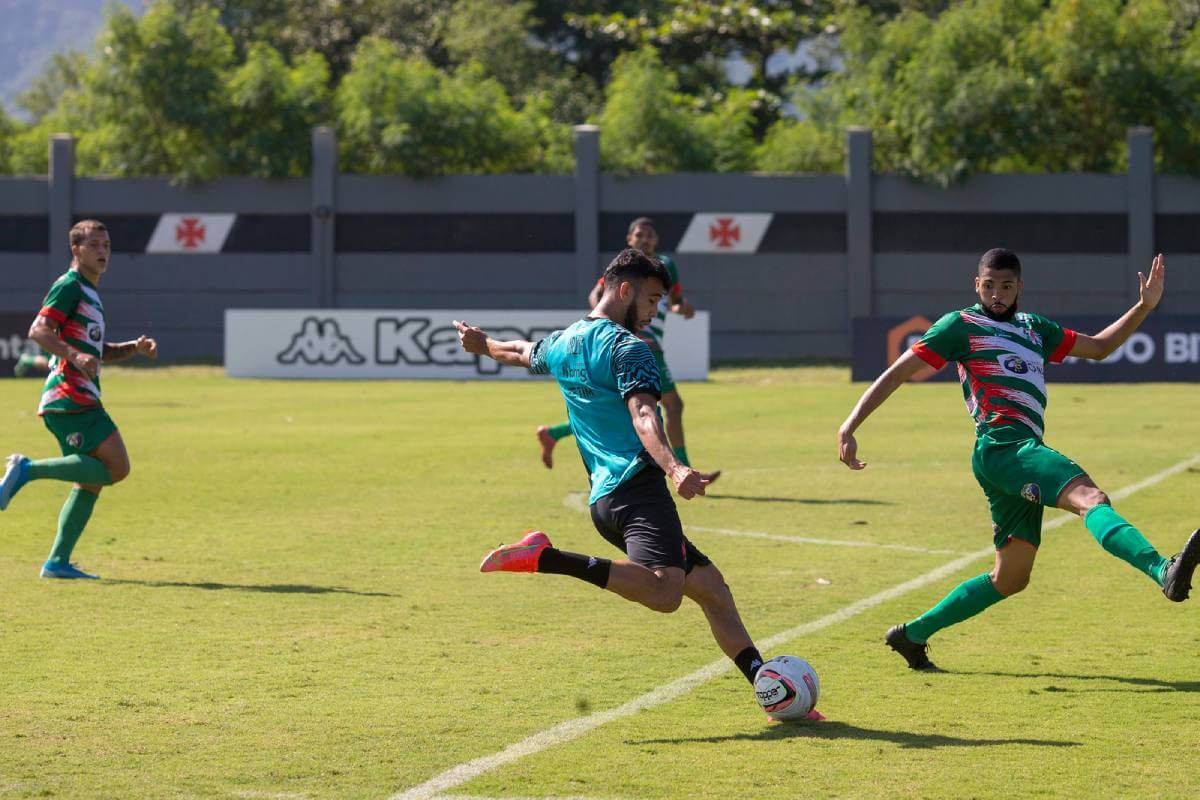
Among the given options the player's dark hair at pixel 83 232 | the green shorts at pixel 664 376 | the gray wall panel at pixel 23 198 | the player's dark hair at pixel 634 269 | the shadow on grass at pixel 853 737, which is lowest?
the shadow on grass at pixel 853 737

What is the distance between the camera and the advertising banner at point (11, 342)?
33656 millimetres

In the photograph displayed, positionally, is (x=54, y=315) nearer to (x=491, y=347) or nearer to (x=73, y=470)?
(x=73, y=470)

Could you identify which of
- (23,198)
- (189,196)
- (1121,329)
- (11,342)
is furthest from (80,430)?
(23,198)

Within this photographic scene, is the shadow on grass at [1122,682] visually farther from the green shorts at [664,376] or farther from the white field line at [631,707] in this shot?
the green shorts at [664,376]

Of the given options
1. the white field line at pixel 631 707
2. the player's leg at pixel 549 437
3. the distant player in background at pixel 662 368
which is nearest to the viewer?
the white field line at pixel 631 707

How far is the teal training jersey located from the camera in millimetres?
6426

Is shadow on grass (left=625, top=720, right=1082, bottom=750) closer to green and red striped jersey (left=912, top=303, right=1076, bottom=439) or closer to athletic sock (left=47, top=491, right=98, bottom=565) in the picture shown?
green and red striped jersey (left=912, top=303, right=1076, bottom=439)

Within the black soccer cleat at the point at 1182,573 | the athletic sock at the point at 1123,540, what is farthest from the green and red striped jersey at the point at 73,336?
the black soccer cleat at the point at 1182,573

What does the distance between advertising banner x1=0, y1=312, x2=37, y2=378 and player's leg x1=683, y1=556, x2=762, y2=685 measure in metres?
29.0

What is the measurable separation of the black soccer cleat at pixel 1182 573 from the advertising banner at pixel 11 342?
2980 centimetres

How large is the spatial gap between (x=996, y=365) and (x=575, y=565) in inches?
83.4

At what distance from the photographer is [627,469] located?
6543mm

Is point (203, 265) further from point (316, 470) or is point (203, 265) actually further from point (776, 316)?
point (316, 470)

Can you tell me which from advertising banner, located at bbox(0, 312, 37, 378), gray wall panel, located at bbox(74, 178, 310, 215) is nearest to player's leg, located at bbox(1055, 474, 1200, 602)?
advertising banner, located at bbox(0, 312, 37, 378)
